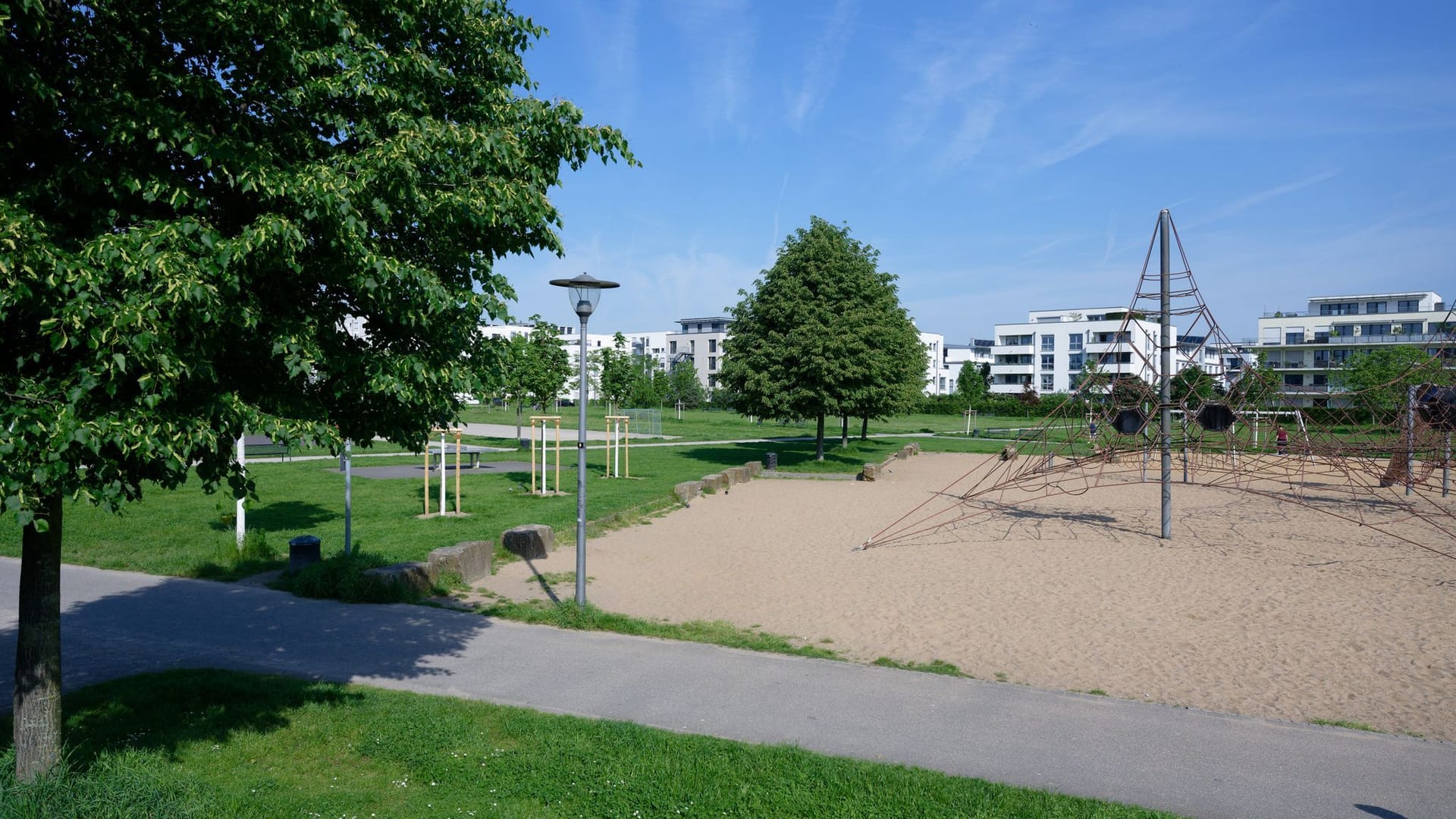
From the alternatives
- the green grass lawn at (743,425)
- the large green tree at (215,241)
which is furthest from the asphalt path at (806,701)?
the green grass lawn at (743,425)

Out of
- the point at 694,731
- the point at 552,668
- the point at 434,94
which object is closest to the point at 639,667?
the point at 552,668

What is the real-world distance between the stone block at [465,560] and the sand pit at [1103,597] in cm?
37

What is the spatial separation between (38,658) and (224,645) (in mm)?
3839

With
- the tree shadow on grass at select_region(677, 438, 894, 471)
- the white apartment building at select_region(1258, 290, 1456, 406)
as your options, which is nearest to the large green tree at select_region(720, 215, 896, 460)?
the tree shadow on grass at select_region(677, 438, 894, 471)

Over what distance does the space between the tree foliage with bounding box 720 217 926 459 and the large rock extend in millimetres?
15259

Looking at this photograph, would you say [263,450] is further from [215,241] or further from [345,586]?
[215,241]

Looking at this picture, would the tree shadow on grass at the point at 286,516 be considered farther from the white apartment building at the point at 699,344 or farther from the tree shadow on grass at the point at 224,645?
the white apartment building at the point at 699,344

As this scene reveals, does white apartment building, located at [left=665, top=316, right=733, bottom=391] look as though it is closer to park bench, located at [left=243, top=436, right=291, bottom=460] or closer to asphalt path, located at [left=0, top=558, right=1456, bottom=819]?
park bench, located at [left=243, top=436, right=291, bottom=460]

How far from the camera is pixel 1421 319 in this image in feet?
280

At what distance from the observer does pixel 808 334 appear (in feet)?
93.3

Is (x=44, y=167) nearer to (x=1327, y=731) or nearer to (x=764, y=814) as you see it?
(x=764, y=814)

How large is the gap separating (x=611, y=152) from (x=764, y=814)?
4341mm

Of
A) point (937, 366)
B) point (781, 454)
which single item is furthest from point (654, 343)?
point (781, 454)

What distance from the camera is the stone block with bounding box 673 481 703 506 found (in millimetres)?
21359
